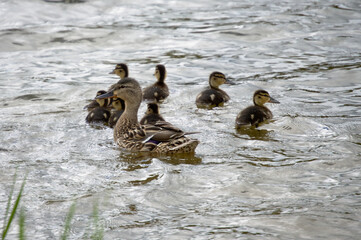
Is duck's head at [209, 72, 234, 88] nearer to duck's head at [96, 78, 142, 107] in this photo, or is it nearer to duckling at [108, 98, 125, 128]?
duckling at [108, 98, 125, 128]

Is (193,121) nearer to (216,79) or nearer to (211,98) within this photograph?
(211,98)

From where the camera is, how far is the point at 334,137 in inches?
221

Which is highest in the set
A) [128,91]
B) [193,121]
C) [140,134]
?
[128,91]

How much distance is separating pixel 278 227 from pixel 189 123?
281 centimetres

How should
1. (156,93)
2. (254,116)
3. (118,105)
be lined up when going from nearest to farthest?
(254,116) → (118,105) → (156,93)

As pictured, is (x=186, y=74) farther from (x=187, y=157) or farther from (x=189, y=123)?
(x=187, y=157)

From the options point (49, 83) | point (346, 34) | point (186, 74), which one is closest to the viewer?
point (49, 83)

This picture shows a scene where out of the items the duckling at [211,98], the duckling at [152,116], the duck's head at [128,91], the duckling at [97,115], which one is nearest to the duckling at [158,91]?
the duckling at [211,98]

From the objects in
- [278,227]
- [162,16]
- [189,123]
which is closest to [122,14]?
[162,16]

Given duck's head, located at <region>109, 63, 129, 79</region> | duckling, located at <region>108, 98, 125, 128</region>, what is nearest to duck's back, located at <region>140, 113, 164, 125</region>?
duckling, located at <region>108, 98, 125, 128</region>

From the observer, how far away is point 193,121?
6434 mm

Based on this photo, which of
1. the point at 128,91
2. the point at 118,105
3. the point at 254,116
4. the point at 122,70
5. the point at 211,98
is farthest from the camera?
the point at 122,70

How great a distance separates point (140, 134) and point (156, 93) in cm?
186

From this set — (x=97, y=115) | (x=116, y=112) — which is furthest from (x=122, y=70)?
(x=97, y=115)
